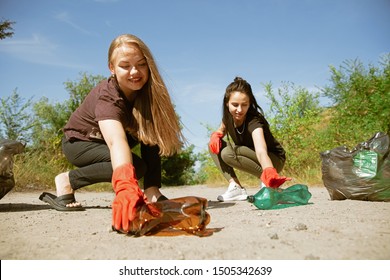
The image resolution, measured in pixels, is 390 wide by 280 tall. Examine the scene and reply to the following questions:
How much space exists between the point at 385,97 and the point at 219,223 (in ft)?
9.00

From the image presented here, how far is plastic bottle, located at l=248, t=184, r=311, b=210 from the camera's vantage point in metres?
2.24

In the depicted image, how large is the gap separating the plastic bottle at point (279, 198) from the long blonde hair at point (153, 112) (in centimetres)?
62

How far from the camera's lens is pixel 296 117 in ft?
17.6

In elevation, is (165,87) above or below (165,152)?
above

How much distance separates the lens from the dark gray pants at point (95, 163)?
89.5 inches

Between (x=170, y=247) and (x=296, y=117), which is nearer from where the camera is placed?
(x=170, y=247)

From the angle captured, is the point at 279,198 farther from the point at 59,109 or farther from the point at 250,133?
the point at 59,109

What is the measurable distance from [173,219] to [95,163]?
0.99 m

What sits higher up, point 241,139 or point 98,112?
point 98,112

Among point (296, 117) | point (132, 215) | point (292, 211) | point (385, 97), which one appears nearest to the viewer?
point (132, 215)

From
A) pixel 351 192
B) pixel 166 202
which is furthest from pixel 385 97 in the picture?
pixel 166 202

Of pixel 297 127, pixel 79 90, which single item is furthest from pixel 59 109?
pixel 297 127

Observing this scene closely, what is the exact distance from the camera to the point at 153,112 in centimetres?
211
